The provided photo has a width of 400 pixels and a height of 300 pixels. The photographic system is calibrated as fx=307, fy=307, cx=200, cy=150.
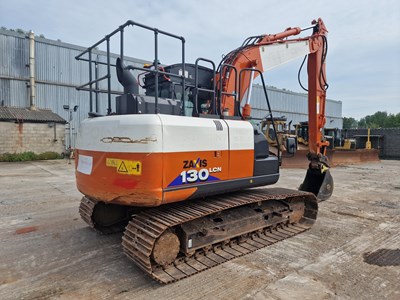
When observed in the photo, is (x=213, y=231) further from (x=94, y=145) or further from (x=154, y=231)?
(x=94, y=145)

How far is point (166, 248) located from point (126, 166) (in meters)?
1.00

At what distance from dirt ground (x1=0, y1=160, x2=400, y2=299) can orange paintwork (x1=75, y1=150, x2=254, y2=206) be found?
853 millimetres

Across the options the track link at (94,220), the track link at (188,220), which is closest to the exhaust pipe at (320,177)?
the track link at (188,220)

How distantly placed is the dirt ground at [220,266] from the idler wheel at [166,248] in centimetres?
25

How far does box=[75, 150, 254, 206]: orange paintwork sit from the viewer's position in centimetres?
324

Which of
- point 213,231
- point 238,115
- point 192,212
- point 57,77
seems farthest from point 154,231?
point 57,77

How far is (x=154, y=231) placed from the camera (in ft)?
10.8

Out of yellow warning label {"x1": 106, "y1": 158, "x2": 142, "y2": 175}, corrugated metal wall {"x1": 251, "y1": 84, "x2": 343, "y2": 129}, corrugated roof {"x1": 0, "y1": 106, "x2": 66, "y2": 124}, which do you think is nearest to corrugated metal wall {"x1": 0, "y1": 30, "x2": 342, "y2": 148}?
corrugated roof {"x1": 0, "y1": 106, "x2": 66, "y2": 124}

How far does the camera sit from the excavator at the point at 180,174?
10.8 ft

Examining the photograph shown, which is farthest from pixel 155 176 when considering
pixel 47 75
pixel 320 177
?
pixel 47 75

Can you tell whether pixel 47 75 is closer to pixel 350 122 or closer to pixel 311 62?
pixel 311 62

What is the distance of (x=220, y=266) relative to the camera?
11.9 feet

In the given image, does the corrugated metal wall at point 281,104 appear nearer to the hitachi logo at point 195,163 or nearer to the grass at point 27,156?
the grass at point 27,156

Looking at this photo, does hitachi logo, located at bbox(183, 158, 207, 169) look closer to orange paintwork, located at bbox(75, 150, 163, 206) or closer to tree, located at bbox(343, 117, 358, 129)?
orange paintwork, located at bbox(75, 150, 163, 206)
